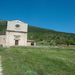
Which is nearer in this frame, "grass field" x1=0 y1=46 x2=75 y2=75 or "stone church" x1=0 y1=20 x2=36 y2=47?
"grass field" x1=0 y1=46 x2=75 y2=75

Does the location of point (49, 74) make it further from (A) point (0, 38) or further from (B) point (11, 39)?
(A) point (0, 38)

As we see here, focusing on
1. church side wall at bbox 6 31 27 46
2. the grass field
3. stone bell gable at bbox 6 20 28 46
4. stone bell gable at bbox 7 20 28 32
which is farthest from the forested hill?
the grass field

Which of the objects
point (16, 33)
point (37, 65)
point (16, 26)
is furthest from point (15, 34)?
point (37, 65)

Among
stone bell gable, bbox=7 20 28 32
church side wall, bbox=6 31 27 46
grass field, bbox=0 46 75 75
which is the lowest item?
grass field, bbox=0 46 75 75

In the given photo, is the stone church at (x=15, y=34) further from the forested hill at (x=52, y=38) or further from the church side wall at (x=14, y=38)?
the forested hill at (x=52, y=38)

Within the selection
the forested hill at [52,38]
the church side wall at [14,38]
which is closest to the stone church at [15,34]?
the church side wall at [14,38]

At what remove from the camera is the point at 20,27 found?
23.1m

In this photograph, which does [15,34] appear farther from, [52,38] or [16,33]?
[52,38]

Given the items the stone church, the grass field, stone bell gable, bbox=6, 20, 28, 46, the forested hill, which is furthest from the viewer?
the forested hill

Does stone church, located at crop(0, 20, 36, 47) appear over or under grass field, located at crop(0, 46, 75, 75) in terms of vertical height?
over

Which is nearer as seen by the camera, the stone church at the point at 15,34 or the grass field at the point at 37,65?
the grass field at the point at 37,65

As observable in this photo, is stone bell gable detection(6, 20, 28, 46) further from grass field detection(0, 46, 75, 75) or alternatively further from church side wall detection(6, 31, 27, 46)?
grass field detection(0, 46, 75, 75)

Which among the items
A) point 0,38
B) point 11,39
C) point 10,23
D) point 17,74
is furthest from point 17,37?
point 17,74

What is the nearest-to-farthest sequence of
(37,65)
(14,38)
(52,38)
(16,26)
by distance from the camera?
(37,65) → (14,38) → (16,26) → (52,38)
